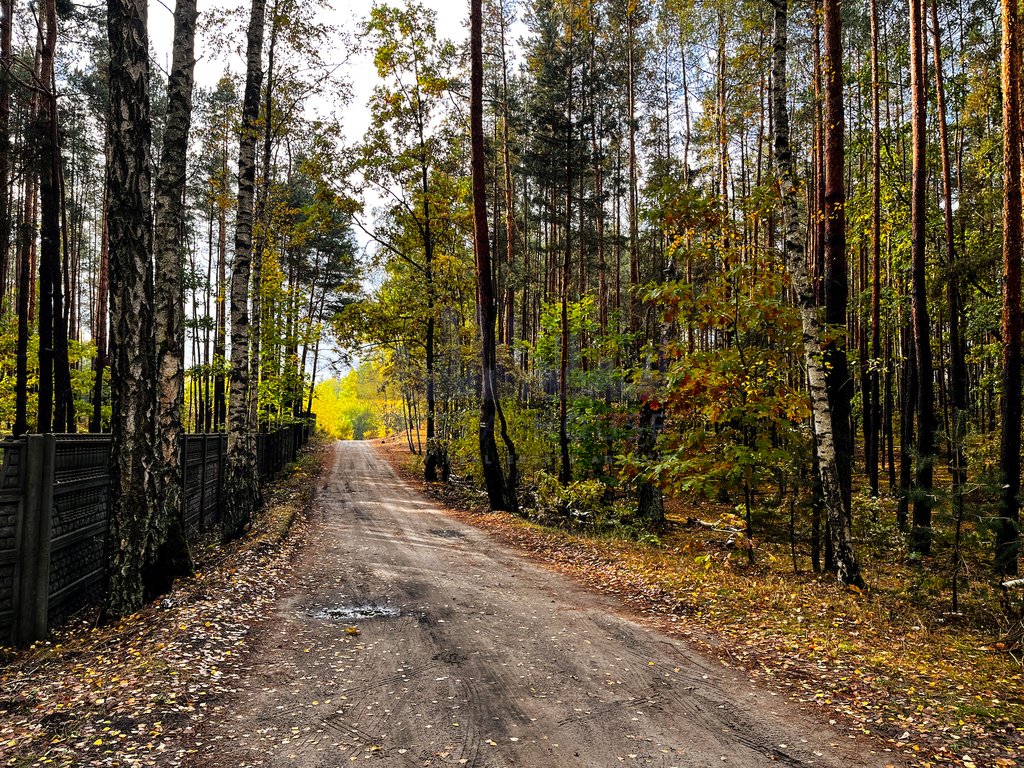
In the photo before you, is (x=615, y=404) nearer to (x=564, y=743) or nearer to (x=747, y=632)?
(x=747, y=632)

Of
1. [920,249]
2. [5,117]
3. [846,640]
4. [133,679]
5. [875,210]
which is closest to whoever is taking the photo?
[133,679]

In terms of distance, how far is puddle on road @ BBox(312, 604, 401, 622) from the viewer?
621 cm

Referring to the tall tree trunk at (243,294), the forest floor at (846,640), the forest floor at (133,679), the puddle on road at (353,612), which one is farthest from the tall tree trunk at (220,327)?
the puddle on road at (353,612)

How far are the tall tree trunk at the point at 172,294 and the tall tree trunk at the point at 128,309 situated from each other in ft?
0.98

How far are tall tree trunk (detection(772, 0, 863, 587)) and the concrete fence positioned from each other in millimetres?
9036

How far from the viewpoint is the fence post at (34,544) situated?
4781 mm

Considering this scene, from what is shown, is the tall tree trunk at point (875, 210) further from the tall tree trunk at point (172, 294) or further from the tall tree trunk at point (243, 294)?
the tall tree trunk at point (172, 294)

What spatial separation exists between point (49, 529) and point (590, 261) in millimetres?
27493

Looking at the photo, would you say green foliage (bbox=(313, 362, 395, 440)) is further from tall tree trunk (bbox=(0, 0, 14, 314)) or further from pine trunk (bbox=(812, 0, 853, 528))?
pine trunk (bbox=(812, 0, 853, 528))

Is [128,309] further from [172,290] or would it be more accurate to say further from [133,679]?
[133,679]

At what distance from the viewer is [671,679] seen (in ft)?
15.8

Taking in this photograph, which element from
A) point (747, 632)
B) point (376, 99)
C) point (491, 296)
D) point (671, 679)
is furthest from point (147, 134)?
point (376, 99)

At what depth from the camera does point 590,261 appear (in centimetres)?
2992

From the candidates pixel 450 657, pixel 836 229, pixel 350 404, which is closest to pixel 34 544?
pixel 450 657
